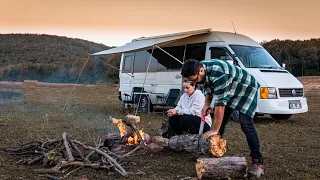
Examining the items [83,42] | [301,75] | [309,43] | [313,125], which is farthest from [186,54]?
[83,42]

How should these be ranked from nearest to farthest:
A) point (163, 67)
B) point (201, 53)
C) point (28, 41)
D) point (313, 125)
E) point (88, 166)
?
point (88, 166) < point (313, 125) < point (201, 53) < point (163, 67) < point (28, 41)

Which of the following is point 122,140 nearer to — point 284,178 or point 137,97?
point 284,178

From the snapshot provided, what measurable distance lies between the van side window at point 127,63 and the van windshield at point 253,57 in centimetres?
481

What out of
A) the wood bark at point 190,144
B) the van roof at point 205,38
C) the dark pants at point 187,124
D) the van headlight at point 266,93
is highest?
the van roof at point 205,38

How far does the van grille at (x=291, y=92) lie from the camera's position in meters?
9.80

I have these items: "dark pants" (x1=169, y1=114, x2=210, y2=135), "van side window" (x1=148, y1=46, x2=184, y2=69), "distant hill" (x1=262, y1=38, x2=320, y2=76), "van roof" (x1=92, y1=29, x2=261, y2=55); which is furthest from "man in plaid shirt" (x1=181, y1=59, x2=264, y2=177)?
"distant hill" (x1=262, y1=38, x2=320, y2=76)

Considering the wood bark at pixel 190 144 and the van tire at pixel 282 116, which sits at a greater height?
the wood bark at pixel 190 144

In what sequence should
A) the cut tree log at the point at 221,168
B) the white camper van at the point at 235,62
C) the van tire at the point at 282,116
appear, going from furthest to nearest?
the van tire at the point at 282,116 → the white camper van at the point at 235,62 → the cut tree log at the point at 221,168

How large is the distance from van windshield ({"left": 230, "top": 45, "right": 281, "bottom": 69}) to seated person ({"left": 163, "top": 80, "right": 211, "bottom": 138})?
445 centimetres

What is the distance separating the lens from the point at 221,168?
14.8ft

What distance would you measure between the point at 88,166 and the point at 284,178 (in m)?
2.40

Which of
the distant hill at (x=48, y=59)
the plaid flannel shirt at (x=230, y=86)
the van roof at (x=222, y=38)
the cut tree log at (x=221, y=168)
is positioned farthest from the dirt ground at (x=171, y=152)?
the distant hill at (x=48, y=59)

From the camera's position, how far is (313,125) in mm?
10094

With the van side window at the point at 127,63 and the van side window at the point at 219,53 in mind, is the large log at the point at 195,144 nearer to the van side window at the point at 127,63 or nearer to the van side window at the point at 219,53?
the van side window at the point at 219,53
